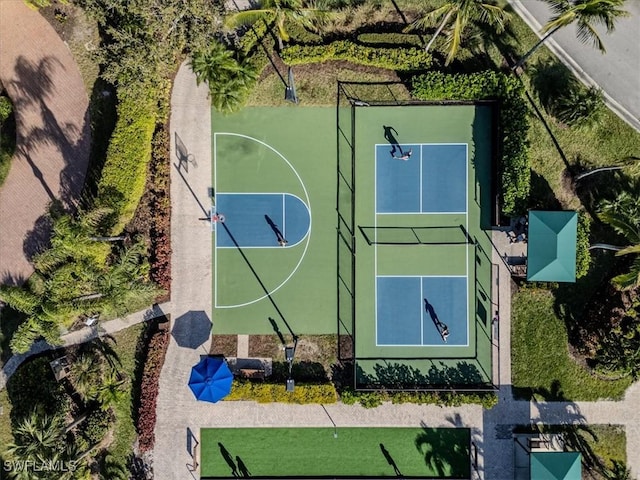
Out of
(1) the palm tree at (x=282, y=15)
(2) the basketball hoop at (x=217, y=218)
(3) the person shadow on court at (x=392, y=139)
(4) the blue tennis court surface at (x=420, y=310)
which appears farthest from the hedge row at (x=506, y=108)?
(2) the basketball hoop at (x=217, y=218)

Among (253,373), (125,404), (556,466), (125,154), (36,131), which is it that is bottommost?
(556,466)

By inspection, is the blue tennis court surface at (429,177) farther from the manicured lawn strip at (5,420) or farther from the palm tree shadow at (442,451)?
the manicured lawn strip at (5,420)

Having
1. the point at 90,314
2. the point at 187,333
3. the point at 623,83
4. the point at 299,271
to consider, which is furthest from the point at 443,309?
the point at 90,314

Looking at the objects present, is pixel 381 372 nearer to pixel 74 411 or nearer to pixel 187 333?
pixel 187 333

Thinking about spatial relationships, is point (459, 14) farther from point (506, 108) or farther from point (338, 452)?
point (338, 452)

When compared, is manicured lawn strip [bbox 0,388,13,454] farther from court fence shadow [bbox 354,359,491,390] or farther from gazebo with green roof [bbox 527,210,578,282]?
gazebo with green roof [bbox 527,210,578,282]

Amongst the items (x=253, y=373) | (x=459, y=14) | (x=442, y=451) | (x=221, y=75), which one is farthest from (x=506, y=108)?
(x=253, y=373)
